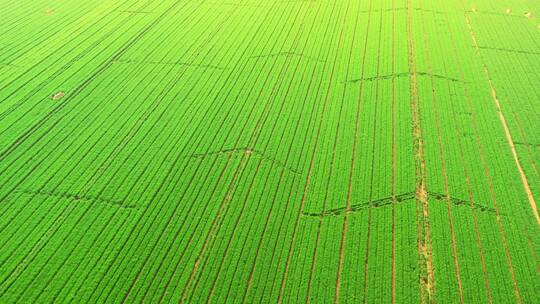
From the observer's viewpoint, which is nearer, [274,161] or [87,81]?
[274,161]

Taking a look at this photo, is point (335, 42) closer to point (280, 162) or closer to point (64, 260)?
point (280, 162)

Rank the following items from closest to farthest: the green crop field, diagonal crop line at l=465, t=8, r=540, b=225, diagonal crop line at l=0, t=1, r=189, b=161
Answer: the green crop field → diagonal crop line at l=465, t=8, r=540, b=225 → diagonal crop line at l=0, t=1, r=189, b=161

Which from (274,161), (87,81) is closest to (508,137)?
(274,161)

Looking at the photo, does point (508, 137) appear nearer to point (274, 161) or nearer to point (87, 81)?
point (274, 161)

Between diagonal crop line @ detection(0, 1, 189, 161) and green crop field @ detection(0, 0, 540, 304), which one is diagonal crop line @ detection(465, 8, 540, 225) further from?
diagonal crop line @ detection(0, 1, 189, 161)

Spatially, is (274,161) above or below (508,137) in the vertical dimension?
above

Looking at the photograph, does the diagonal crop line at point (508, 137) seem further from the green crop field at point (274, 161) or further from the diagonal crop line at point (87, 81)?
the diagonal crop line at point (87, 81)

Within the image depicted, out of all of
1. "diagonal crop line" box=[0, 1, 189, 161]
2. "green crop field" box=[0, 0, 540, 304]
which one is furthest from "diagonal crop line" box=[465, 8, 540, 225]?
"diagonal crop line" box=[0, 1, 189, 161]

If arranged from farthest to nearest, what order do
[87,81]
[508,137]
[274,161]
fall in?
[87,81]
[508,137]
[274,161]

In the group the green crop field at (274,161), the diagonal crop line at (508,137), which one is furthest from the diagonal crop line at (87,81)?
the diagonal crop line at (508,137)

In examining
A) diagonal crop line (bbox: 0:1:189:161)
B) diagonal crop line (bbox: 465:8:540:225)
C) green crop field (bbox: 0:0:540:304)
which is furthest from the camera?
diagonal crop line (bbox: 0:1:189:161)
